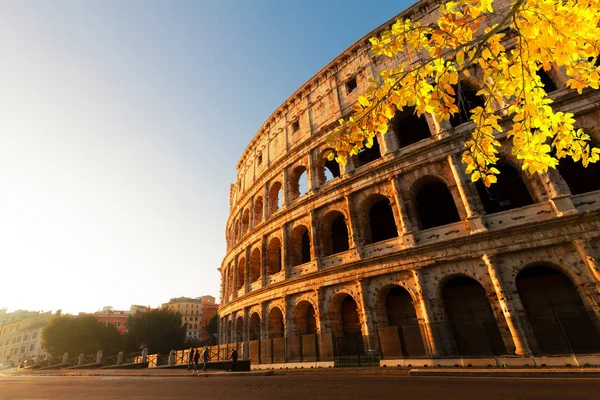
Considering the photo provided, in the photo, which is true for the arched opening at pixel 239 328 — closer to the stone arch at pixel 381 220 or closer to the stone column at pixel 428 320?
the stone arch at pixel 381 220

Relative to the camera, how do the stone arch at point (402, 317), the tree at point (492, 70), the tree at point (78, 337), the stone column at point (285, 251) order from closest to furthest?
the tree at point (492, 70) < the stone arch at point (402, 317) < the stone column at point (285, 251) < the tree at point (78, 337)

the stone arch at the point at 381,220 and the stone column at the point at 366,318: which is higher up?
the stone arch at the point at 381,220

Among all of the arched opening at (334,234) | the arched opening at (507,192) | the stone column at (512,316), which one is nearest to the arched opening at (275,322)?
the arched opening at (334,234)

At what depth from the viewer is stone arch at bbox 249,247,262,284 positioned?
19.3m

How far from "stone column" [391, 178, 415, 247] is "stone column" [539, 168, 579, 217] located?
15.6 ft

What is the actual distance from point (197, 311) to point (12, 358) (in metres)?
38.5

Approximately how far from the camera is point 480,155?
347cm

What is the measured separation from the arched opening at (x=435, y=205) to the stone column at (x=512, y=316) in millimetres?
3463

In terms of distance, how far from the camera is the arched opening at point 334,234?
49.2 feet

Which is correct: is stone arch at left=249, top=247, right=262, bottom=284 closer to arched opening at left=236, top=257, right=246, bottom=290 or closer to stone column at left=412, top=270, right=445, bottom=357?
arched opening at left=236, top=257, right=246, bottom=290

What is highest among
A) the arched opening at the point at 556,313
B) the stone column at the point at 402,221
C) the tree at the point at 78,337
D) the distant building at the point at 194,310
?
the distant building at the point at 194,310

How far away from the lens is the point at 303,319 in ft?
49.3

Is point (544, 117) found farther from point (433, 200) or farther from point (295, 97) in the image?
point (295, 97)

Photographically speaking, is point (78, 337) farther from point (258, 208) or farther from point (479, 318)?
point (479, 318)
